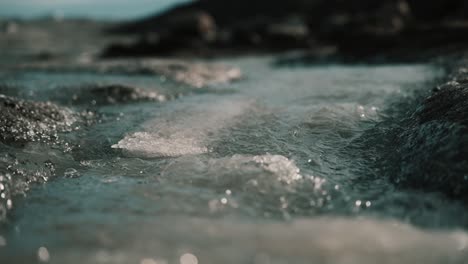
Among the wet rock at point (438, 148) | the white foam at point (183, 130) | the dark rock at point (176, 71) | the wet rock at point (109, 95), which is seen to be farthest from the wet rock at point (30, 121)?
the dark rock at point (176, 71)

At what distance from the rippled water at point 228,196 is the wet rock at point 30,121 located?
0.40ft

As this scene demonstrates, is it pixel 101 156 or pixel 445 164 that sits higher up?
pixel 445 164

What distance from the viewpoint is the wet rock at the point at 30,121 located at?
2.75m

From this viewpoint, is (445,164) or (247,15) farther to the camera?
(247,15)

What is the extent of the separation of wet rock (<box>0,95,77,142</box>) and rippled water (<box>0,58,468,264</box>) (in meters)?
0.12

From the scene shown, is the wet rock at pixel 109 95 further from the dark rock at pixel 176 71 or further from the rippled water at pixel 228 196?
the dark rock at pixel 176 71

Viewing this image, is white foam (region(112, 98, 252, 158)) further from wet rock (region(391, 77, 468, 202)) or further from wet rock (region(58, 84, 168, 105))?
wet rock (region(391, 77, 468, 202))

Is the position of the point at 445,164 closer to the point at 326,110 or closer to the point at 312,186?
the point at 312,186

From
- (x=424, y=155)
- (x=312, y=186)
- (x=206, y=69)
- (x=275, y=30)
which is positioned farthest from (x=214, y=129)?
(x=275, y=30)

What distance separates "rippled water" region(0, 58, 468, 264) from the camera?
156 centimetres

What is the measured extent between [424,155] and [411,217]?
22.6 inches

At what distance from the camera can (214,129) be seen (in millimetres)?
3096

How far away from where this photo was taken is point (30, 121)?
299cm

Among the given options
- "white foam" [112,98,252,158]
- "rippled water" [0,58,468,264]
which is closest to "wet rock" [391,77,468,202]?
"rippled water" [0,58,468,264]
